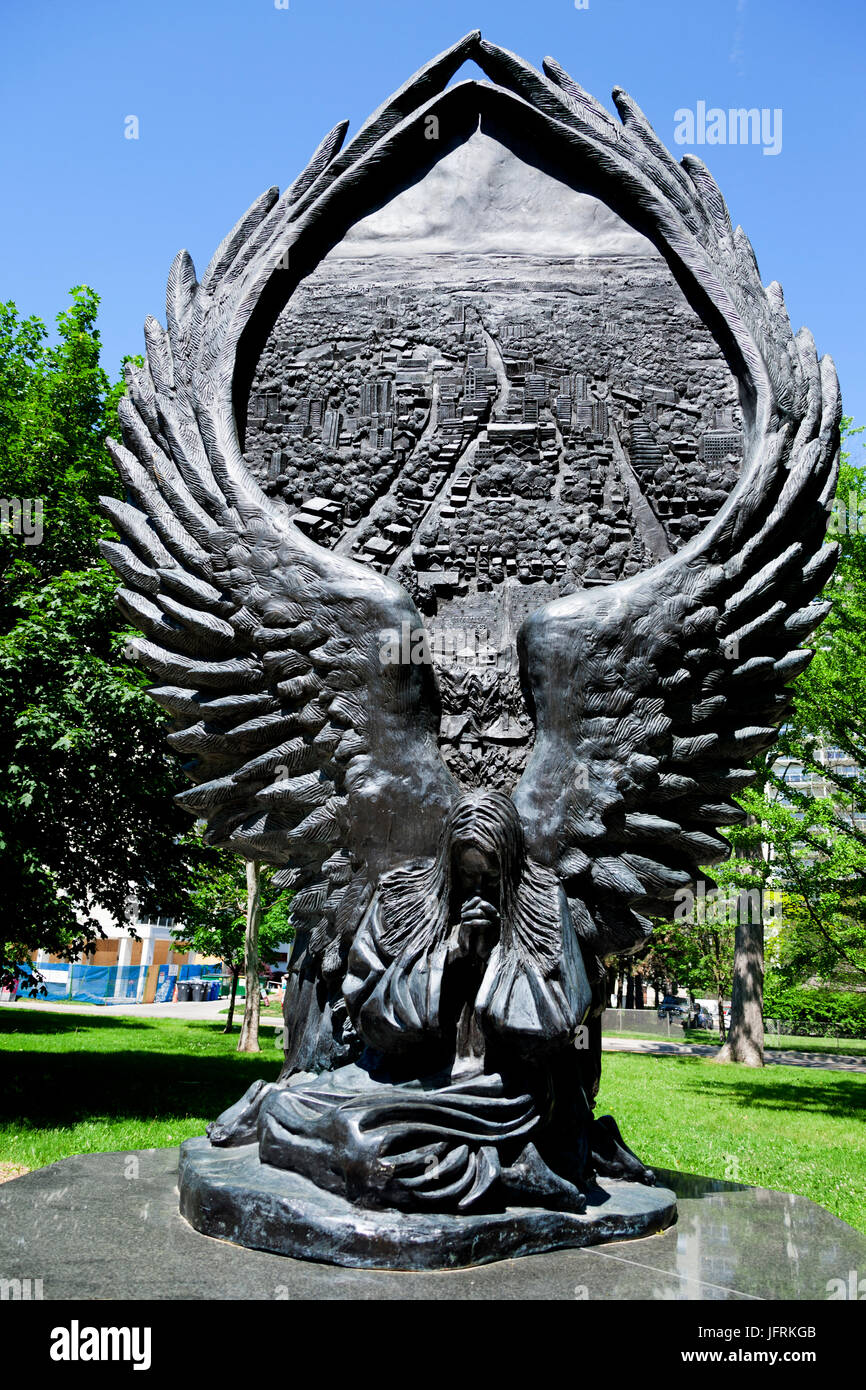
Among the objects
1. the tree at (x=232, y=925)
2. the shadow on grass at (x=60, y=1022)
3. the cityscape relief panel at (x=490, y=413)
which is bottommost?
the shadow on grass at (x=60, y=1022)

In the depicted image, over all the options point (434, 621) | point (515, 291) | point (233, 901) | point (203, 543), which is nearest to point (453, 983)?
point (434, 621)

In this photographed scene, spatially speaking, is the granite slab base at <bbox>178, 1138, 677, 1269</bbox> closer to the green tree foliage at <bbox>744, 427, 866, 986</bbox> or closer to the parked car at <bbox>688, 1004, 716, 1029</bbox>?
the green tree foliage at <bbox>744, 427, 866, 986</bbox>

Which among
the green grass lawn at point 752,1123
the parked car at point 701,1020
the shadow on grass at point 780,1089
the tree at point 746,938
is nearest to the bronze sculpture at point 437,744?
the green grass lawn at point 752,1123

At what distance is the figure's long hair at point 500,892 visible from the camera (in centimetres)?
398

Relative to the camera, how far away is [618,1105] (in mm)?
13844

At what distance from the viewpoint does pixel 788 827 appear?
1449 centimetres


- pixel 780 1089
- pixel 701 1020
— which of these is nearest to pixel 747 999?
pixel 780 1089

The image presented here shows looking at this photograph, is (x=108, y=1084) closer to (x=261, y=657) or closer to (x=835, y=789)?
(x=835, y=789)

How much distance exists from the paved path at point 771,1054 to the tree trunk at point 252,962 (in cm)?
769

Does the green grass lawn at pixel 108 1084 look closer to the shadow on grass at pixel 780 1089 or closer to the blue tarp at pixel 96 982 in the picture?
the shadow on grass at pixel 780 1089

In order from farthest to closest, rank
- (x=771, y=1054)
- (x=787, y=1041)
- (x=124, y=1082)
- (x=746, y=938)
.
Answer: (x=787, y=1041) → (x=771, y=1054) → (x=746, y=938) → (x=124, y=1082)

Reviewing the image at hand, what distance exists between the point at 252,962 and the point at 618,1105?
26.2 feet

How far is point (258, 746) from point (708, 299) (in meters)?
2.83
